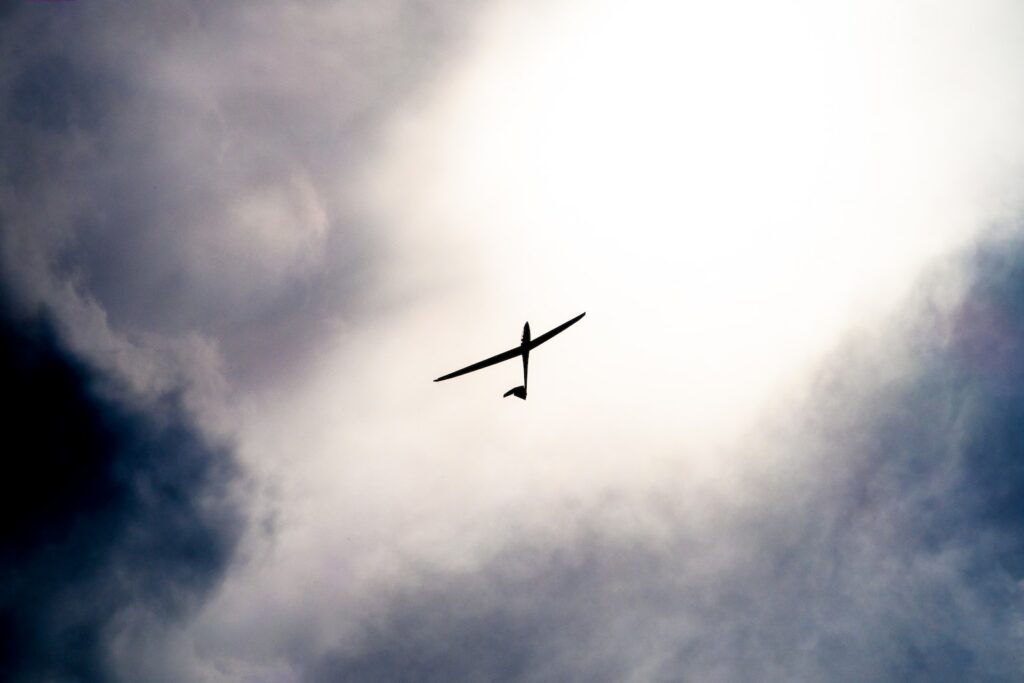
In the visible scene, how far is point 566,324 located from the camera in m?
76.9

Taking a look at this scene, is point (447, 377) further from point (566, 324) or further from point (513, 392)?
point (566, 324)

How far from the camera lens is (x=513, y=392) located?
82.9 meters

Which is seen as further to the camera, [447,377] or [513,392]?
[513,392]

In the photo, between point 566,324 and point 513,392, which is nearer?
point 566,324

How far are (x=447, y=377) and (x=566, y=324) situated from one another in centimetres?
1825

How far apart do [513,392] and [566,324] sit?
13.9 m

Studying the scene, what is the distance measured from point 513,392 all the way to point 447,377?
11449 mm

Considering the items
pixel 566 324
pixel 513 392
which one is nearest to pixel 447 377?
pixel 513 392

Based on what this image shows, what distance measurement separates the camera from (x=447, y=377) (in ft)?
252
